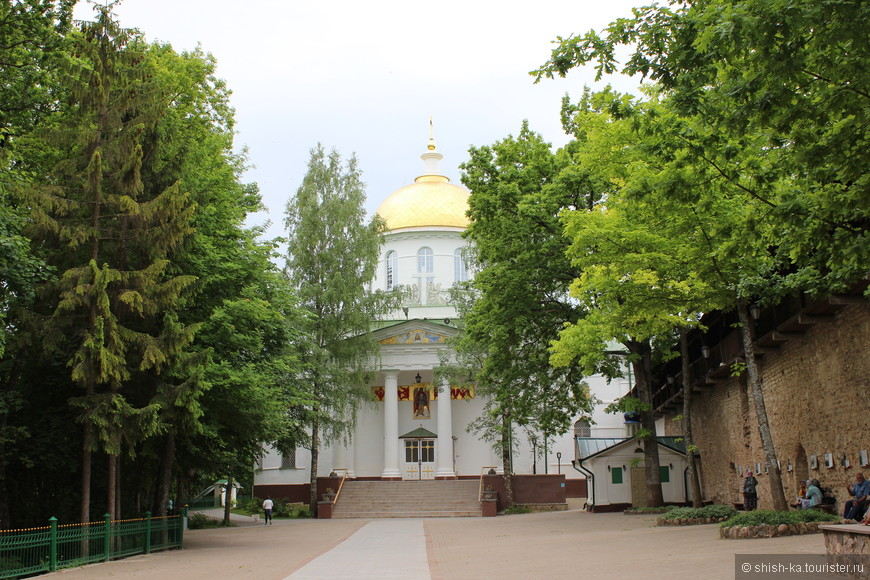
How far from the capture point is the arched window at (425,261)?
56.8 metres

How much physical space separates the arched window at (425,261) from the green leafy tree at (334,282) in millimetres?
14437

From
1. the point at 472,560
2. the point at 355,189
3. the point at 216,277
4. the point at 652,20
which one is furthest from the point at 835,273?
the point at 355,189

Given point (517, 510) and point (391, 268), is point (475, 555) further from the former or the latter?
point (391, 268)

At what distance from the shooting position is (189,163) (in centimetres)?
2197

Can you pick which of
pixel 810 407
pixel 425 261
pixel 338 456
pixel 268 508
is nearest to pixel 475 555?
pixel 810 407

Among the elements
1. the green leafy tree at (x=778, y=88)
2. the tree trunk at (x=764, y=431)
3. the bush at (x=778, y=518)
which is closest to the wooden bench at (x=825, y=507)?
the tree trunk at (x=764, y=431)

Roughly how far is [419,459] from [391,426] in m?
3.34

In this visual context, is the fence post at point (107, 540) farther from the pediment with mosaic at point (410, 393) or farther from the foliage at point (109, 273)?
the pediment with mosaic at point (410, 393)

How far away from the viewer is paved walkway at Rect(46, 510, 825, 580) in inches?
524

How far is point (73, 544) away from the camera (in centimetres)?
1667

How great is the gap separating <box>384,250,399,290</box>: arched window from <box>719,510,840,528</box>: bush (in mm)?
41314

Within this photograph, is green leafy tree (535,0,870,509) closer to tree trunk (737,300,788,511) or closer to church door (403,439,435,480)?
tree trunk (737,300,788,511)

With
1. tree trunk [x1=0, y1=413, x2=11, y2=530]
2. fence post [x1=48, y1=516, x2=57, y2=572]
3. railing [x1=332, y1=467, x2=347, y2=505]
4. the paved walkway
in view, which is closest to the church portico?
railing [x1=332, y1=467, x2=347, y2=505]

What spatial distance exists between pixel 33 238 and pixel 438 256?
3932 cm
